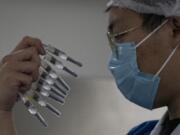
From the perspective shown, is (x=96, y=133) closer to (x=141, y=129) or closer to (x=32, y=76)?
(x=141, y=129)

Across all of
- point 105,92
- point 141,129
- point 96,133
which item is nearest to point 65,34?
point 105,92

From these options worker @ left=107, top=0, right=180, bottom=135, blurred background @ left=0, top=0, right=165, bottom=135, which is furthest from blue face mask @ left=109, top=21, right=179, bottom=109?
blurred background @ left=0, top=0, right=165, bottom=135

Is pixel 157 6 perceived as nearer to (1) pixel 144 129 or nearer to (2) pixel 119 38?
(2) pixel 119 38

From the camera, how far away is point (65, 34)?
2.49 m

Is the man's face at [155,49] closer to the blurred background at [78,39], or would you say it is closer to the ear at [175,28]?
the ear at [175,28]

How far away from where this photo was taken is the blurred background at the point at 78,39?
218 centimetres

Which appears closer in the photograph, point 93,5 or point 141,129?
point 141,129

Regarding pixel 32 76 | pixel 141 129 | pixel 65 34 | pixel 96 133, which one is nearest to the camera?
Answer: pixel 32 76

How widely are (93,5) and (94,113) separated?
2.49ft

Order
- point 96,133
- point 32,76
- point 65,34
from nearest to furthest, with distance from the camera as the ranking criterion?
point 32,76
point 96,133
point 65,34

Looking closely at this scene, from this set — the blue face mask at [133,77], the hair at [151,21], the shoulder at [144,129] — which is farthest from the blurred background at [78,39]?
the hair at [151,21]

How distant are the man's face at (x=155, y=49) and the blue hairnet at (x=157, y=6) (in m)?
0.03

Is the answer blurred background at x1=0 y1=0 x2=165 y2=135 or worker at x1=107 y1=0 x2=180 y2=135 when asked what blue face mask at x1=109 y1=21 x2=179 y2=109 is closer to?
worker at x1=107 y1=0 x2=180 y2=135

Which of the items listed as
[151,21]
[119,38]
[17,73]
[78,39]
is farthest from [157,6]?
[78,39]
